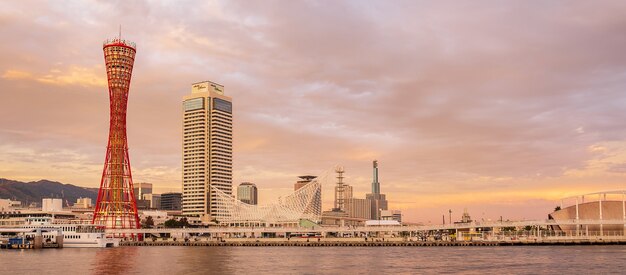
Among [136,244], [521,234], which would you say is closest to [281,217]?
[136,244]

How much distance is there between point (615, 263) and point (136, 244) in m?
92.5

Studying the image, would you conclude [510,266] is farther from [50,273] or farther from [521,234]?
[521,234]

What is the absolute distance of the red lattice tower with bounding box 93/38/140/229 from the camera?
11931 cm

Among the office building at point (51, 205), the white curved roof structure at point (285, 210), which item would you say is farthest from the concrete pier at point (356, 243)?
the office building at point (51, 205)

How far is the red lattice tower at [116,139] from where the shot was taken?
119312 millimetres

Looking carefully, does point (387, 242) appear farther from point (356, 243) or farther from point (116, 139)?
point (116, 139)

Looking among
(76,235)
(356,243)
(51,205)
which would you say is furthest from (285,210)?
(76,235)

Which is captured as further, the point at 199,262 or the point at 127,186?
the point at 127,186

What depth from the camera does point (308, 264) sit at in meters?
68.1

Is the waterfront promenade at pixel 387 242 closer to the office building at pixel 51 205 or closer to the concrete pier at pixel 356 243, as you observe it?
the concrete pier at pixel 356 243

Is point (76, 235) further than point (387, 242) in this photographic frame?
No

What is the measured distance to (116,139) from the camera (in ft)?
395

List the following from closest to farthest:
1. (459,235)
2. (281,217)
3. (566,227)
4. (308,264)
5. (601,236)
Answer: (308,264) < (601,236) < (566,227) < (459,235) < (281,217)

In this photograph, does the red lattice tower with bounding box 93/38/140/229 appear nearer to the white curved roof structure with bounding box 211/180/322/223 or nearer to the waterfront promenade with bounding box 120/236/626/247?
the waterfront promenade with bounding box 120/236/626/247
